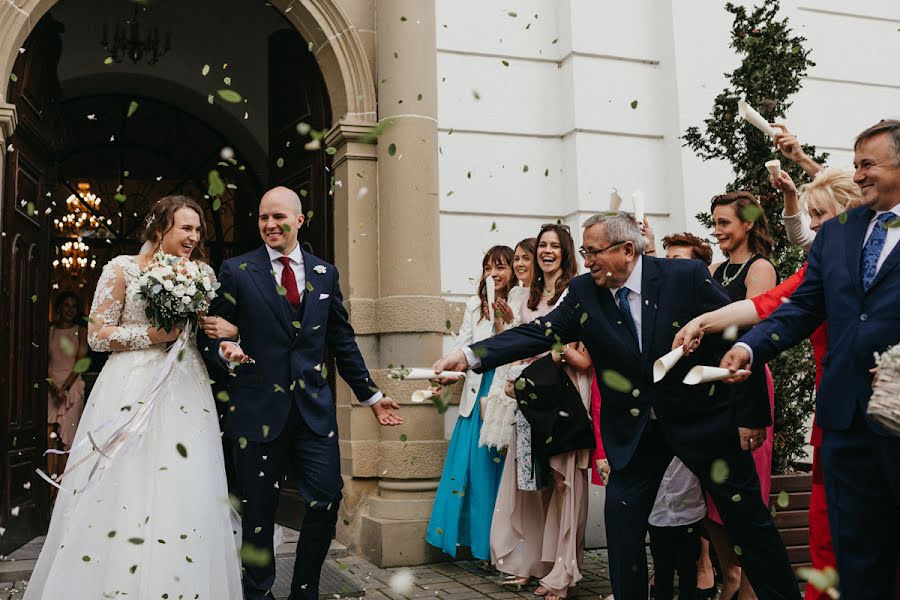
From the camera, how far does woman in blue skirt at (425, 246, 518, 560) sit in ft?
20.7

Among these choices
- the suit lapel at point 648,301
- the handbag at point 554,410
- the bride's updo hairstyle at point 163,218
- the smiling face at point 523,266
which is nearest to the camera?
the suit lapel at point 648,301

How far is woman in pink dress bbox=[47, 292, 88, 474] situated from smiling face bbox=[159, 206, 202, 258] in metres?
4.23

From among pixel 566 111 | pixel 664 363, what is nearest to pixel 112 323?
pixel 664 363

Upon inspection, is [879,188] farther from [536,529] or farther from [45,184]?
[45,184]

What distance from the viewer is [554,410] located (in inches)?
223

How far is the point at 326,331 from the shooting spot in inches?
199

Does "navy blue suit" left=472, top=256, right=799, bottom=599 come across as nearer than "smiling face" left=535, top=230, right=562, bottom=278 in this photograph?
Yes

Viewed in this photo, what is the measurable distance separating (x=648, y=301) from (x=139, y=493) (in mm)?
2732

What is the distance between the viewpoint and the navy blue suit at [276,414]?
4.66 metres

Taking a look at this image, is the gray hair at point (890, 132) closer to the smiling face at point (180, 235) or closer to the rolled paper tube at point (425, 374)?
the rolled paper tube at point (425, 374)

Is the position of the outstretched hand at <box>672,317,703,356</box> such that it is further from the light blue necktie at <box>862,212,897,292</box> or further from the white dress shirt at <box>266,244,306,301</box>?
the white dress shirt at <box>266,244,306,301</box>

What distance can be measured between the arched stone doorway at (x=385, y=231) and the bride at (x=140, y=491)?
2.19m

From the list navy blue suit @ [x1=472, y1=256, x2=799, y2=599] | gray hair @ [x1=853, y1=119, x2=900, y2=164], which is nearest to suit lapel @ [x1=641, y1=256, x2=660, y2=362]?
navy blue suit @ [x1=472, y1=256, x2=799, y2=599]

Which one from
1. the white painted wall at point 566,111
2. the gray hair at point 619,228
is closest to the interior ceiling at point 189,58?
the white painted wall at point 566,111
